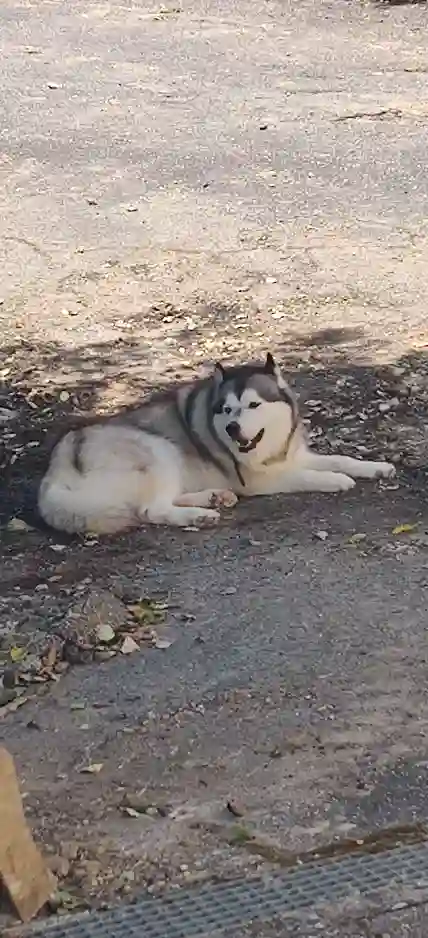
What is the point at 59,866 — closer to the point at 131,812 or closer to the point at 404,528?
the point at 131,812

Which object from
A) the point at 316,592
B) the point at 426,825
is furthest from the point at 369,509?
the point at 426,825

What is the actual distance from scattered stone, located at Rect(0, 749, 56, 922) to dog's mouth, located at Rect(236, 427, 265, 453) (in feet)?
8.68

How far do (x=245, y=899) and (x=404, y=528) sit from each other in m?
2.26

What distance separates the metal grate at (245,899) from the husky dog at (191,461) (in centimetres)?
227

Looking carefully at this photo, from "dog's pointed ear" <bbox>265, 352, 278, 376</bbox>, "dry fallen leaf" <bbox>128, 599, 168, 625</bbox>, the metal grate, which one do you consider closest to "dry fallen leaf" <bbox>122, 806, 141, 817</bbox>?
the metal grate

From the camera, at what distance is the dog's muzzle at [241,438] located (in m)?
5.74

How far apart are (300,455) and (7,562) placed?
1309 millimetres

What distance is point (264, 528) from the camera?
217 inches

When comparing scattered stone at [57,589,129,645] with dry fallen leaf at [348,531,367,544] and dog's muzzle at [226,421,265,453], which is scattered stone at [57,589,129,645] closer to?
dry fallen leaf at [348,531,367,544]

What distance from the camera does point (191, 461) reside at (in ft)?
19.4

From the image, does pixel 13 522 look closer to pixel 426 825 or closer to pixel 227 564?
pixel 227 564

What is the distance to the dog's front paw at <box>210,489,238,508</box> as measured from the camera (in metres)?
5.75

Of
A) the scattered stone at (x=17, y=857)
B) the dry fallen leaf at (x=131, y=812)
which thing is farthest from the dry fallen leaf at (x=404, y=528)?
the scattered stone at (x=17, y=857)

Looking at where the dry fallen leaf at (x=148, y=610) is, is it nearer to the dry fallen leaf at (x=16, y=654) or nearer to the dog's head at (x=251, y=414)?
the dry fallen leaf at (x=16, y=654)
